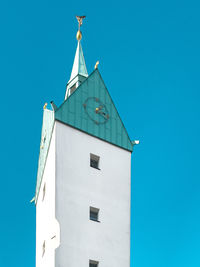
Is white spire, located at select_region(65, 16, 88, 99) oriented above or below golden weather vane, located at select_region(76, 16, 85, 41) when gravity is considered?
below

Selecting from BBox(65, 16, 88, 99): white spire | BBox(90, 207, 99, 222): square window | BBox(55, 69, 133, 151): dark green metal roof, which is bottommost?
BBox(90, 207, 99, 222): square window

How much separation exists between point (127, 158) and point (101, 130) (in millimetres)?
2046

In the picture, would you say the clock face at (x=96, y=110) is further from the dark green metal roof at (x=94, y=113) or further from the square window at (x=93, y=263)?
the square window at (x=93, y=263)

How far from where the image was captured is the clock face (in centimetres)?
3450

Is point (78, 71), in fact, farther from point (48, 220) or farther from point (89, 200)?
point (48, 220)

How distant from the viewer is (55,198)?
3056 centimetres

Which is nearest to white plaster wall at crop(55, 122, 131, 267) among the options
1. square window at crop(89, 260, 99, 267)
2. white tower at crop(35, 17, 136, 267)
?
white tower at crop(35, 17, 136, 267)

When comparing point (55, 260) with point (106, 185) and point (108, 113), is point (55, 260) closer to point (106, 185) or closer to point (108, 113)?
point (106, 185)

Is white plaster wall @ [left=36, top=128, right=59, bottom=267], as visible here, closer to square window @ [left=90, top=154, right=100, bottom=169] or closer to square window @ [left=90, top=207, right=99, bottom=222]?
square window @ [left=90, top=207, right=99, bottom=222]

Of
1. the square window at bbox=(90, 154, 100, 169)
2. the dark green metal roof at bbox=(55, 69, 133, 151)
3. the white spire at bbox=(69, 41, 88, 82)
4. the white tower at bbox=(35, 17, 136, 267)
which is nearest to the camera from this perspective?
the white tower at bbox=(35, 17, 136, 267)

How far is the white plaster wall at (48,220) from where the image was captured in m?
30.2

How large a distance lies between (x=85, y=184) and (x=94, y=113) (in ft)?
14.9

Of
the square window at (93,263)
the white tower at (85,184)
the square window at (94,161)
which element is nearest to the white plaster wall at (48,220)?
the white tower at (85,184)

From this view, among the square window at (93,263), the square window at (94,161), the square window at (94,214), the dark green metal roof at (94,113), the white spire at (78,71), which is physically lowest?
the square window at (93,263)
